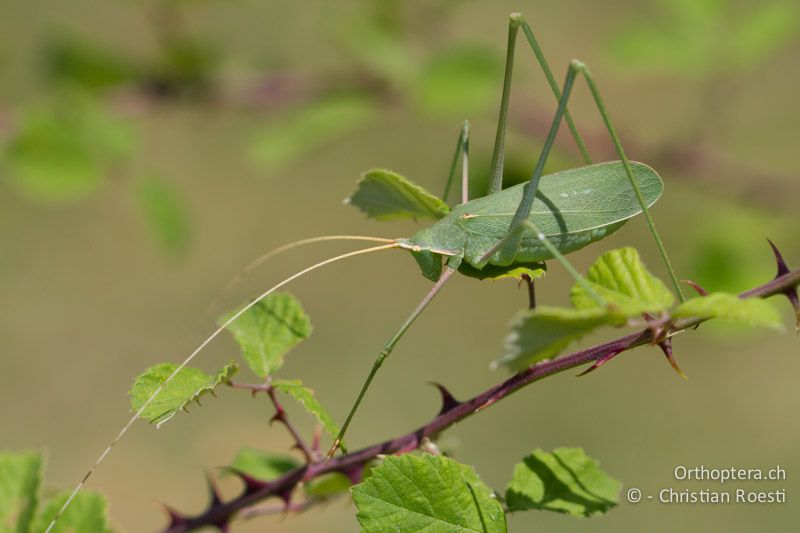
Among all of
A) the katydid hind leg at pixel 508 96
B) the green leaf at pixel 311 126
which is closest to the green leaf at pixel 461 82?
the green leaf at pixel 311 126

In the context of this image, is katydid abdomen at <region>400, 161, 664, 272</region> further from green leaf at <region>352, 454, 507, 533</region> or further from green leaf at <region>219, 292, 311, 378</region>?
green leaf at <region>352, 454, 507, 533</region>

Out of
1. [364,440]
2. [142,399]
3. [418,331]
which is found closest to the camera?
[142,399]

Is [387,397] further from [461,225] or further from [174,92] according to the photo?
[461,225]

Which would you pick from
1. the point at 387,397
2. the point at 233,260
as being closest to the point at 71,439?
the point at 233,260

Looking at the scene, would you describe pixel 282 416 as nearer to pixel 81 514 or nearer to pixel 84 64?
pixel 81 514

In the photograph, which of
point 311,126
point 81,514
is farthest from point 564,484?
point 311,126

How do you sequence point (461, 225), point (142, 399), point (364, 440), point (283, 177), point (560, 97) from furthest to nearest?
1. point (283, 177)
2. point (364, 440)
3. point (560, 97)
4. point (461, 225)
5. point (142, 399)
